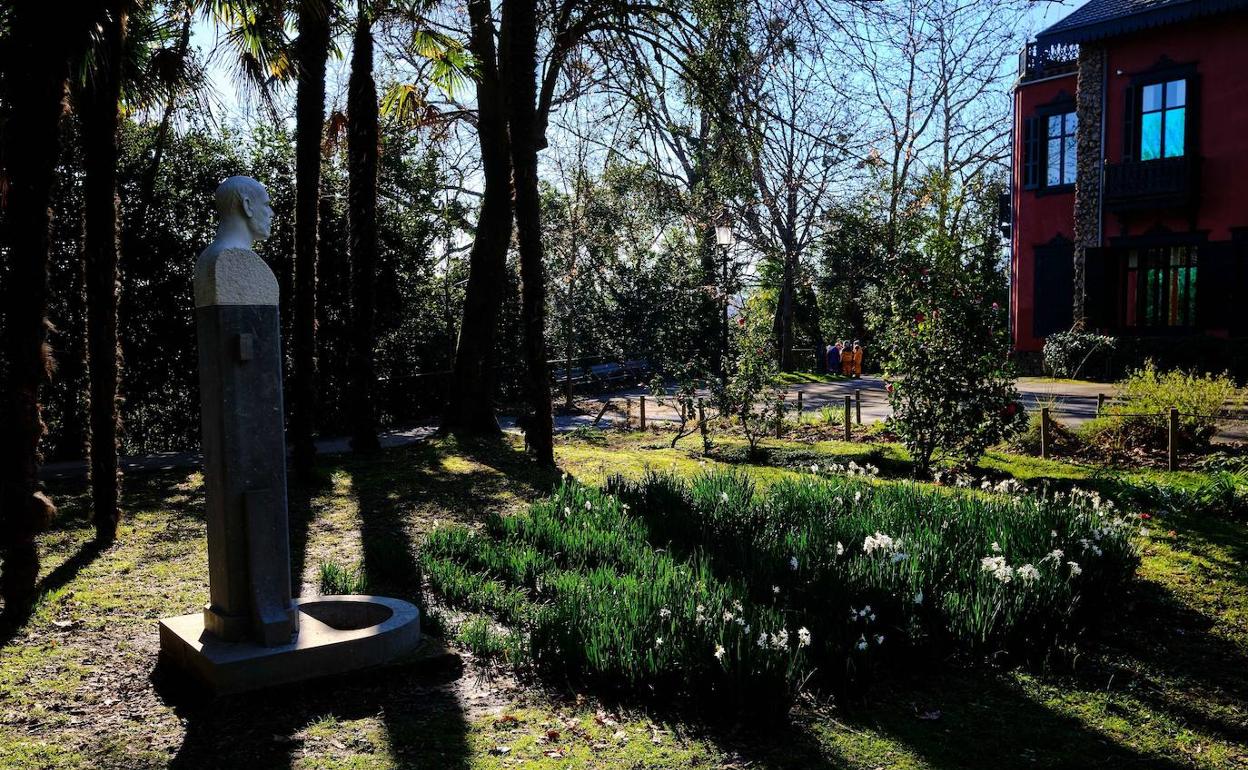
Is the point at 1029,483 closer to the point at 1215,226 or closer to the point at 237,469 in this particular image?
the point at 237,469

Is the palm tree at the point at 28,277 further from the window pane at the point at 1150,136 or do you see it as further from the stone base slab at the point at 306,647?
the window pane at the point at 1150,136

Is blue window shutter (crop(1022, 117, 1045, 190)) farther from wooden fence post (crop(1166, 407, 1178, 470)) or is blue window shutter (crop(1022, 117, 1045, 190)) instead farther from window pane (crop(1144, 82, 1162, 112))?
wooden fence post (crop(1166, 407, 1178, 470))

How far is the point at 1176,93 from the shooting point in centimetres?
2322

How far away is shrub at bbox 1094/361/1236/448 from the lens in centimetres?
1204

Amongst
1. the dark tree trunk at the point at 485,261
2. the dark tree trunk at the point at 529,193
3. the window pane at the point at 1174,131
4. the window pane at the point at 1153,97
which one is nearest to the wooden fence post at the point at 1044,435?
the dark tree trunk at the point at 529,193

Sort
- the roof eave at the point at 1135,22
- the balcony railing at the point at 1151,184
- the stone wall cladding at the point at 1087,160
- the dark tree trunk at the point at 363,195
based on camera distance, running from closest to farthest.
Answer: the dark tree trunk at the point at 363,195 → the roof eave at the point at 1135,22 → the balcony railing at the point at 1151,184 → the stone wall cladding at the point at 1087,160

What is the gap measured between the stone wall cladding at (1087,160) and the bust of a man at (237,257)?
78.3 feet

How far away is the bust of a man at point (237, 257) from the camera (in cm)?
488

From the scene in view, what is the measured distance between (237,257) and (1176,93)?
81.3 ft

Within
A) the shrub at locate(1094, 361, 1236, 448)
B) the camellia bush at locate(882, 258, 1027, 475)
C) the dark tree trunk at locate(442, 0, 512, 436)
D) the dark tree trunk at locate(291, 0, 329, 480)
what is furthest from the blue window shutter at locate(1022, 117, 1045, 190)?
the dark tree trunk at locate(291, 0, 329, 480)

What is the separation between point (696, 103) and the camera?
43.4ft

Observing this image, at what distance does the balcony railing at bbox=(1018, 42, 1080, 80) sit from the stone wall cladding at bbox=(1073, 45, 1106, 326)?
1.42m

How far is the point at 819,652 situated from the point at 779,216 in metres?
26.3

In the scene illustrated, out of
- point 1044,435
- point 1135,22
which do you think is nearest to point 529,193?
point 1044,435
